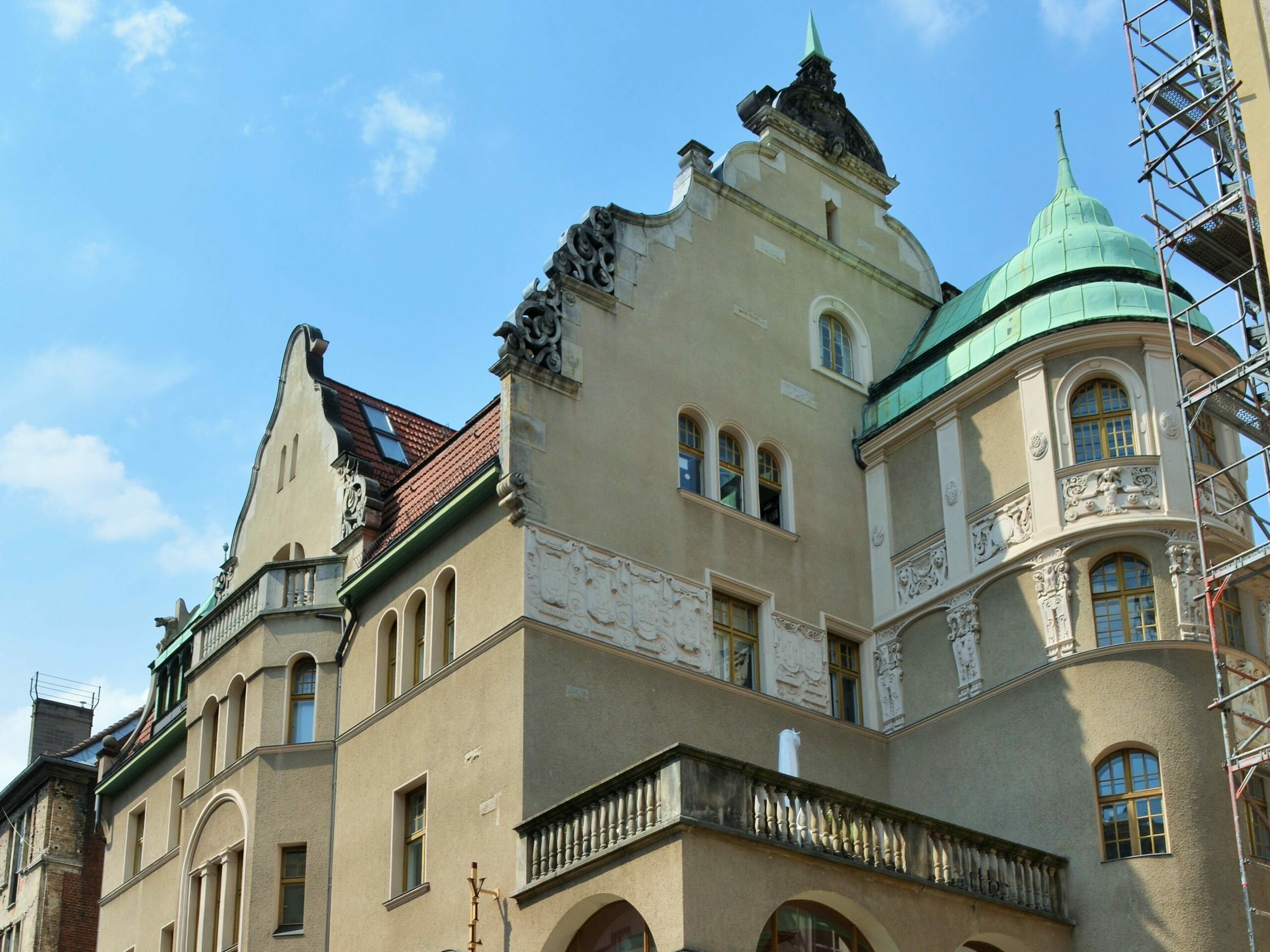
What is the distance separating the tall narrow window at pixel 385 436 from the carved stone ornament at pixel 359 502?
1.73 m

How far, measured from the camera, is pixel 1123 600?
25.8m

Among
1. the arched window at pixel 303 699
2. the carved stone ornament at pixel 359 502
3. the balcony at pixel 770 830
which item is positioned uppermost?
the carved stone ornament at pixel 359 502

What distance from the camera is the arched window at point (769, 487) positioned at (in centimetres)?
2912

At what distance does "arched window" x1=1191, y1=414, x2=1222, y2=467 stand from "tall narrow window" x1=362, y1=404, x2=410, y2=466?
14.0 metres

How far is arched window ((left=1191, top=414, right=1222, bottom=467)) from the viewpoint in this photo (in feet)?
89.2

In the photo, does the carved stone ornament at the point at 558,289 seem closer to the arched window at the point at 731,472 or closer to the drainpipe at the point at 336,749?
the arched window at the point at 731,472

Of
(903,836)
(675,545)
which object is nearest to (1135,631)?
(903,836)

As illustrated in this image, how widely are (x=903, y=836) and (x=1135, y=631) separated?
5.19 meters

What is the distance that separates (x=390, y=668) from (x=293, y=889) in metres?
3.75


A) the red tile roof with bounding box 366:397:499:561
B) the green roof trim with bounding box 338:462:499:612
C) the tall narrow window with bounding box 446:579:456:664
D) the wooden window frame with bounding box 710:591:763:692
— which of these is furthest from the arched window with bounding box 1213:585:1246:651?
the tall narrow window with bounding box 446:579:456:664

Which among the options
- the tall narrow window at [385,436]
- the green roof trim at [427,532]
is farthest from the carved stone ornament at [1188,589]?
the tall narrow window at [385,436]

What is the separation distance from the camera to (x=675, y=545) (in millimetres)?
27156

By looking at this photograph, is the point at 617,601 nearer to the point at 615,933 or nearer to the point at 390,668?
the point at 390,668

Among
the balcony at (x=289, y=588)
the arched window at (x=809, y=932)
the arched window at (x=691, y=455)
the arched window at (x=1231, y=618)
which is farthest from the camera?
the balcony at (x=289, y=588)
